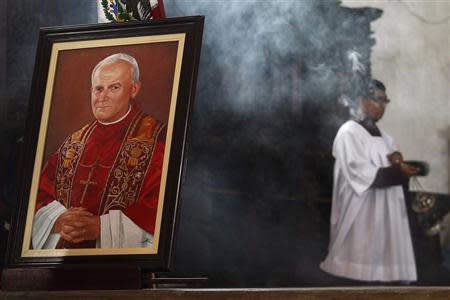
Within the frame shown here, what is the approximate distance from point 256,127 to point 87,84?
4430 mm

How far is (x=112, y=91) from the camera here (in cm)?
391

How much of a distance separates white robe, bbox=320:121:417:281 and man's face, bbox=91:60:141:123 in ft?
14.8

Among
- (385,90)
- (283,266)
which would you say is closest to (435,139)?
(385,90)

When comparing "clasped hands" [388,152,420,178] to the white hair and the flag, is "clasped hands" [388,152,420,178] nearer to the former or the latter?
the flag

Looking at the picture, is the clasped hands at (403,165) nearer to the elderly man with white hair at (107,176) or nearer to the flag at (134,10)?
the flag at (134,10)

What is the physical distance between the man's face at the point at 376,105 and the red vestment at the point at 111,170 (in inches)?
190

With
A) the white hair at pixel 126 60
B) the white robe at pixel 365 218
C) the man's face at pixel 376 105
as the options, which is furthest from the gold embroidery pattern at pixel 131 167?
the man's face at pixel 376 105

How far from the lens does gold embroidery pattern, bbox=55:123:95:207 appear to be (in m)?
3.78

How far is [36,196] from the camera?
3.83m

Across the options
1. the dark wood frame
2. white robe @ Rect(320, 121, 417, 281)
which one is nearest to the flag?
the dark wood frame

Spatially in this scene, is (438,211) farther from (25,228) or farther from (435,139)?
(25,228)

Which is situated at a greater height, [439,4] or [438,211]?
[439,4]

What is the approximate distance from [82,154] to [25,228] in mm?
435

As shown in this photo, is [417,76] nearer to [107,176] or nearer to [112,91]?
[112,91]
